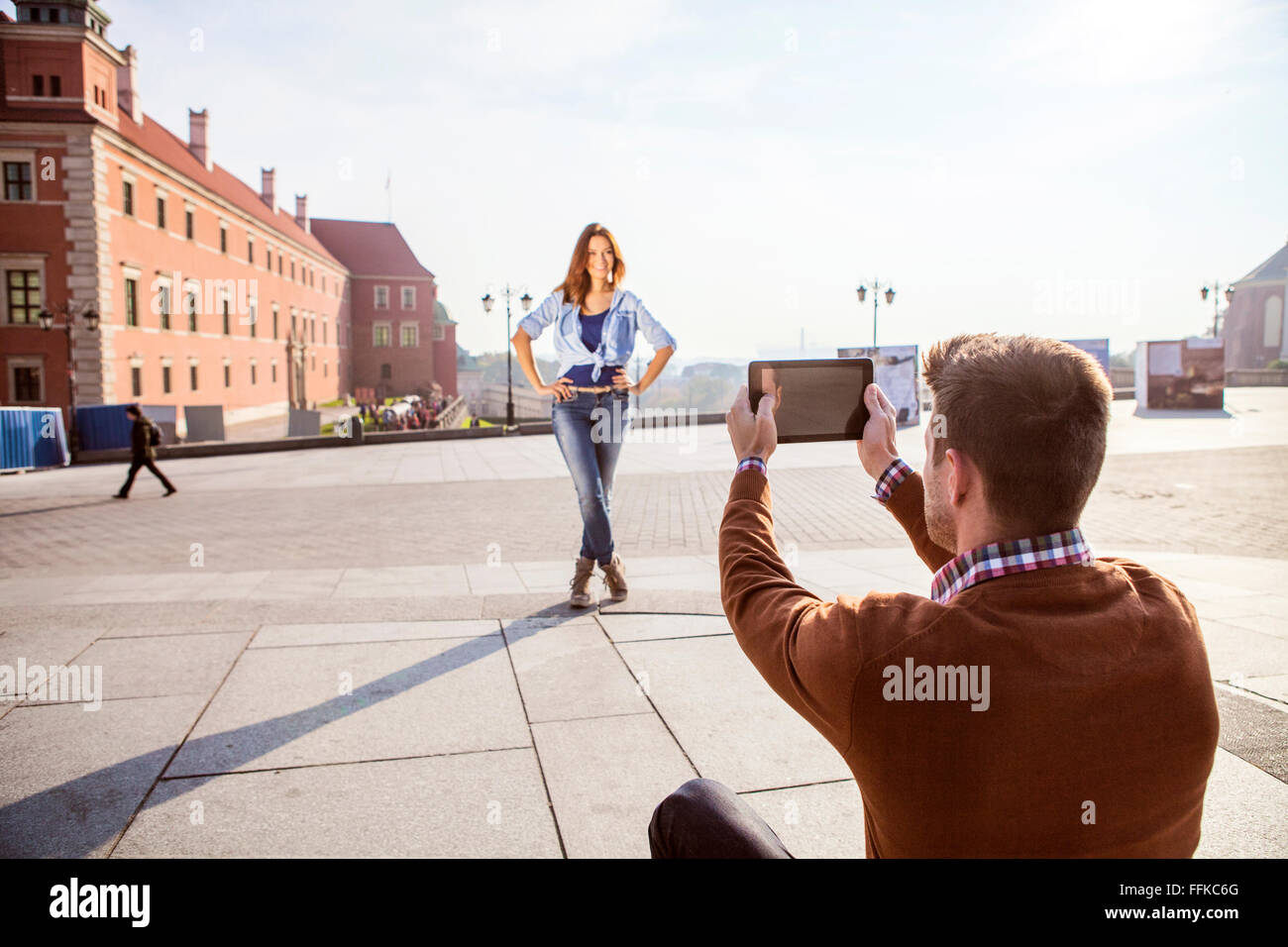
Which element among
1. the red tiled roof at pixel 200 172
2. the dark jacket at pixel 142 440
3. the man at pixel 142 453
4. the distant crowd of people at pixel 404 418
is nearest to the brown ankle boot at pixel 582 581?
the man at pixel 142 453

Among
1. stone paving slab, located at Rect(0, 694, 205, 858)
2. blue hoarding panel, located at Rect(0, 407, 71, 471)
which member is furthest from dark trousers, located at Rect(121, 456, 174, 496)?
stone paving slab, located at Rect(0, 694, 205, 858)

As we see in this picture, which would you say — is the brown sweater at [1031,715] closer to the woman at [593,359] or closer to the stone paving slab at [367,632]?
the stone paving slab at [367,632]

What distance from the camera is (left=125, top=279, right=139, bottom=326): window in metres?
32.8

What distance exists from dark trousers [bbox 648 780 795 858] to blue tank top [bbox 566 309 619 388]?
378 cm

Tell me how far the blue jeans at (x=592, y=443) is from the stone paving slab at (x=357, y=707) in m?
1.02

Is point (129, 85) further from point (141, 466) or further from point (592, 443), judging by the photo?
point (592, 443)

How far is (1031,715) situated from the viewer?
1.15 m

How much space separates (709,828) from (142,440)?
47.2ft

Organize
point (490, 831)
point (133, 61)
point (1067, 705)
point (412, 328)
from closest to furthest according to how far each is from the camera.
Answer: point (1067, 705), point (490, 831), point (133, 61), point (412, 328)

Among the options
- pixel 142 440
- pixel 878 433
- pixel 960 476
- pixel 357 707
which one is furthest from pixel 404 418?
A: pixel 960 476
